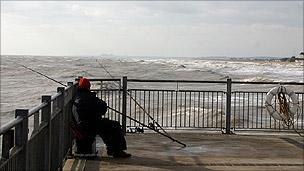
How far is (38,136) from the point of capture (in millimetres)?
4559

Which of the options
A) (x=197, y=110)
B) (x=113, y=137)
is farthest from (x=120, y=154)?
(x=197, y=110)

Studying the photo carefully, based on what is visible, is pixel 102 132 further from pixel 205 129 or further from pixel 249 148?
pixel 205 129

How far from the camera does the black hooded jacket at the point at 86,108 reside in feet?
24.2

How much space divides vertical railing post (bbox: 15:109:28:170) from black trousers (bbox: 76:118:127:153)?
367cm

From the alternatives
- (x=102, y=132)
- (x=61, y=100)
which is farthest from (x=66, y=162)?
(x=61, y=100)

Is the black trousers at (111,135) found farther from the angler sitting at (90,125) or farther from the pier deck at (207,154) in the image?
the pier deck at (207,154)

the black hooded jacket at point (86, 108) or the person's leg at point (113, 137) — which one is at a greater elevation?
the black hooded jacket at point (86, 108)

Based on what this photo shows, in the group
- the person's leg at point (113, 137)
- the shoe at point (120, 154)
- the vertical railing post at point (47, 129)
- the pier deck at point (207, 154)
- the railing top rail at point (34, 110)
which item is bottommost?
the pier deck at point (207, 154)

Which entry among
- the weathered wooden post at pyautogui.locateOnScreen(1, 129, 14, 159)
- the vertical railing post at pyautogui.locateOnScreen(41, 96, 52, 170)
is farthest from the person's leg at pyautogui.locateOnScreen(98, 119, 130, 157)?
the weathered wooden post at pyautogui.locateOnScreen(1, 129, 14, 159)

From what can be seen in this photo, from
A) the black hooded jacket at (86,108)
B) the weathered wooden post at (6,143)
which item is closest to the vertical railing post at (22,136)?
the weathered wooden post at (6,143)

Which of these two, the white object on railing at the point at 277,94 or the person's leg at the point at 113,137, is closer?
the person's leg at the point at 113,137

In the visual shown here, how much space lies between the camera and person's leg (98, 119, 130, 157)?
7.77 metres

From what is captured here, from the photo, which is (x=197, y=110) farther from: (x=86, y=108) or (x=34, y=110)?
(x=34, y=110)

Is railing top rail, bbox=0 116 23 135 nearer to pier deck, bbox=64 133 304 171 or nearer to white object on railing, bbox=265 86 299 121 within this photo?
pier deck, bbox=64 133 304 171
